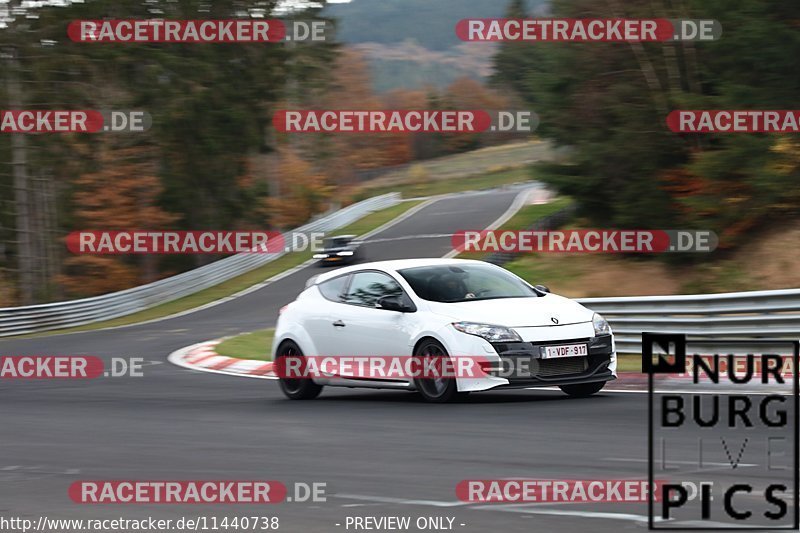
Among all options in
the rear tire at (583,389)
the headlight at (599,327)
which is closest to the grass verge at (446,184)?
the rear tire at (583,389)

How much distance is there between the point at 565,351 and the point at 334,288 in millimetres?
3215

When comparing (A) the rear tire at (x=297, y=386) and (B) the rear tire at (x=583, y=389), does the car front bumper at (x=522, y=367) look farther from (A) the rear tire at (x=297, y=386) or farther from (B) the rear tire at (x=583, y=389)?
(A) the rear tire at (x=297, y=386)

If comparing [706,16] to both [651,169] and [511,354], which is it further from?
[511,354]

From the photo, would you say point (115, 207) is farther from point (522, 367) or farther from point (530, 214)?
point (522, 367)

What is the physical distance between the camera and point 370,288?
1368cm

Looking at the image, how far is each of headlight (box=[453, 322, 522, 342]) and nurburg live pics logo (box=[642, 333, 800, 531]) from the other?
1455 mm

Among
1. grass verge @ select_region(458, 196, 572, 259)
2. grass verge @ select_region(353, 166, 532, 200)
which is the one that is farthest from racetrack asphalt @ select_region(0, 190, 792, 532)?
grass verge @ select_region(353, 166, 532, 200)

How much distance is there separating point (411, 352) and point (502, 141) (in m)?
130

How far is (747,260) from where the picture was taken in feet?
94.7

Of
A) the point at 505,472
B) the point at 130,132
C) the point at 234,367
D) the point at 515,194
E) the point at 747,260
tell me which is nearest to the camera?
the point at 505,472

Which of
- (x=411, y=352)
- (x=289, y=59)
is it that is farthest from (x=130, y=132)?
(x=411, y=352)

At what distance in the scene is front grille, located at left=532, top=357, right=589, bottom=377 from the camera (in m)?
11.9

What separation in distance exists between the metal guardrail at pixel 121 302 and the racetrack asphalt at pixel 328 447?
19.7 meters

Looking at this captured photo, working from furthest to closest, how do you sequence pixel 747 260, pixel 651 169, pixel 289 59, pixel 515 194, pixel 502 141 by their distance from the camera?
1. pixel 502 141
2. pixel 515 194
3. pixel 289 59
4. pixel 651 169
5. pixel 747 260
